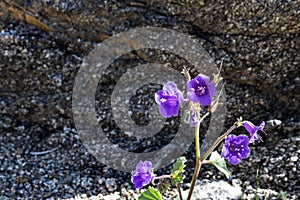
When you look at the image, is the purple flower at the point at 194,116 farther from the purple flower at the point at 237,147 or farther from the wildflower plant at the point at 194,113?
the purple flower at the point at 237,147

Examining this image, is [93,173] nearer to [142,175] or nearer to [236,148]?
[142,175]

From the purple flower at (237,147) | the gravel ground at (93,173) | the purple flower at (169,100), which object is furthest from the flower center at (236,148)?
the gravel ground at (93,173)

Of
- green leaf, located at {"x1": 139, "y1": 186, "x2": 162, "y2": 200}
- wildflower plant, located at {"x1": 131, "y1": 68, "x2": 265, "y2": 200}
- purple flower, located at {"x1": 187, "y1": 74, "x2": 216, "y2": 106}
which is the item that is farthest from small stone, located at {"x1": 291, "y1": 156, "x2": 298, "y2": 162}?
purple flower, located at {"x1": 187, "y1": 74, "x2": 216, "y2": 106}

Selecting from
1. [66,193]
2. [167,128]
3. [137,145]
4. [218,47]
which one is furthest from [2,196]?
[218,47]

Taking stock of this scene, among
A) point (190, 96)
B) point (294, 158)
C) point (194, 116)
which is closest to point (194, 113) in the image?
point (194, 116)

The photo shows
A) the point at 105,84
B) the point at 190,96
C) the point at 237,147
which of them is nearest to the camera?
the point at 190,96

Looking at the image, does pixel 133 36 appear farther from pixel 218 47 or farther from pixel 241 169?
pixel 241 169
